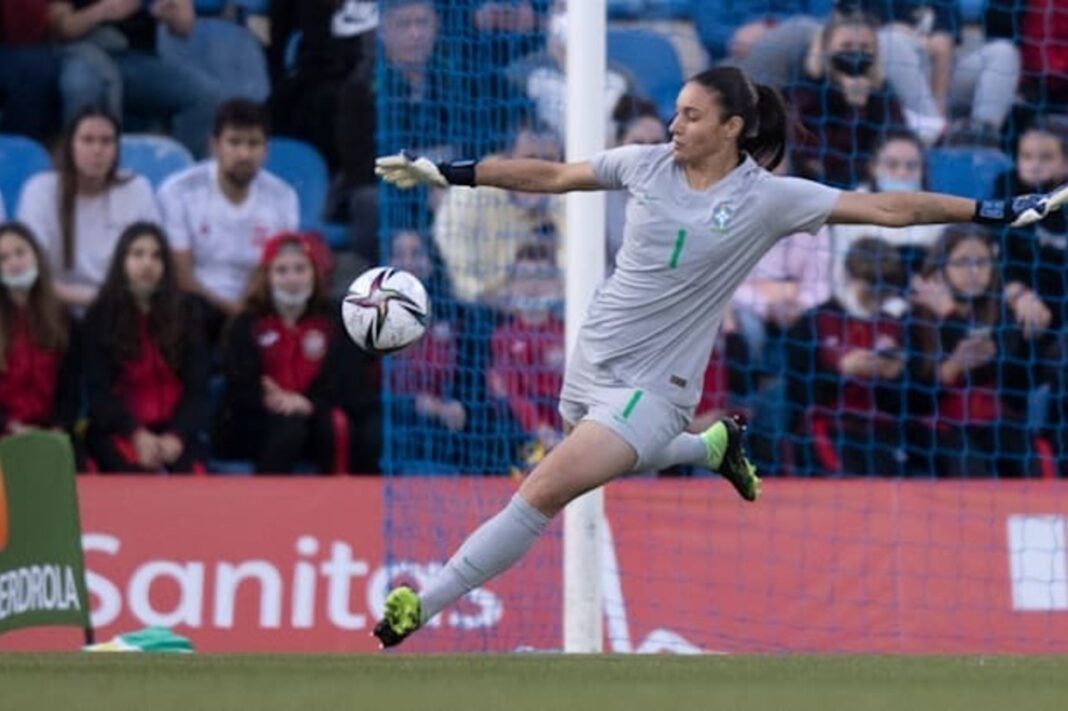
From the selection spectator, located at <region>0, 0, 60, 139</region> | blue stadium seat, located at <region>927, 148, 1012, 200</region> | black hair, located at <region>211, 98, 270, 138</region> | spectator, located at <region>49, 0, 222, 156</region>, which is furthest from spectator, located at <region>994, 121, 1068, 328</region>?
spectator, located at <region>0, 0, 60, 139</region>

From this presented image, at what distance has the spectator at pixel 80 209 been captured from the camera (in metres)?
→ 12.7

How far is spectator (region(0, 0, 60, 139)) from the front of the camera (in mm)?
13273

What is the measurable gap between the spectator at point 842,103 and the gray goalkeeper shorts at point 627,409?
12.8 feet

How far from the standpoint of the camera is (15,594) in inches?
369

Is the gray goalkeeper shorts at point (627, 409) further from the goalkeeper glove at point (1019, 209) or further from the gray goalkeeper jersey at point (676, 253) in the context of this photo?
the goalkeeper glove at point (1019, 209)

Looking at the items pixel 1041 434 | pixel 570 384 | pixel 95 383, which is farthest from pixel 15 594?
pixel 1041 434

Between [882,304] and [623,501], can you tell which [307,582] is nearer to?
[623,501]

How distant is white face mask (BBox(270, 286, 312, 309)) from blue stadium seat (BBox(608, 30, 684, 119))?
1929 mm

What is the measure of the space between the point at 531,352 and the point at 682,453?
2.88 metres

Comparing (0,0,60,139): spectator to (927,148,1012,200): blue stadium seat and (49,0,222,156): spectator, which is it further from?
(927,148,1012,200): blue stadium seat

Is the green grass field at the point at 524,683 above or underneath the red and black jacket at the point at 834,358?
underneath

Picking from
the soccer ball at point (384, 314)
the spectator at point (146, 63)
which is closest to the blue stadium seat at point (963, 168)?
the spectator at point (146, 63)

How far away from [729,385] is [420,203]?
172 cm

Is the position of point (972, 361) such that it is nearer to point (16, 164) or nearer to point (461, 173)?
point (461, 173)
